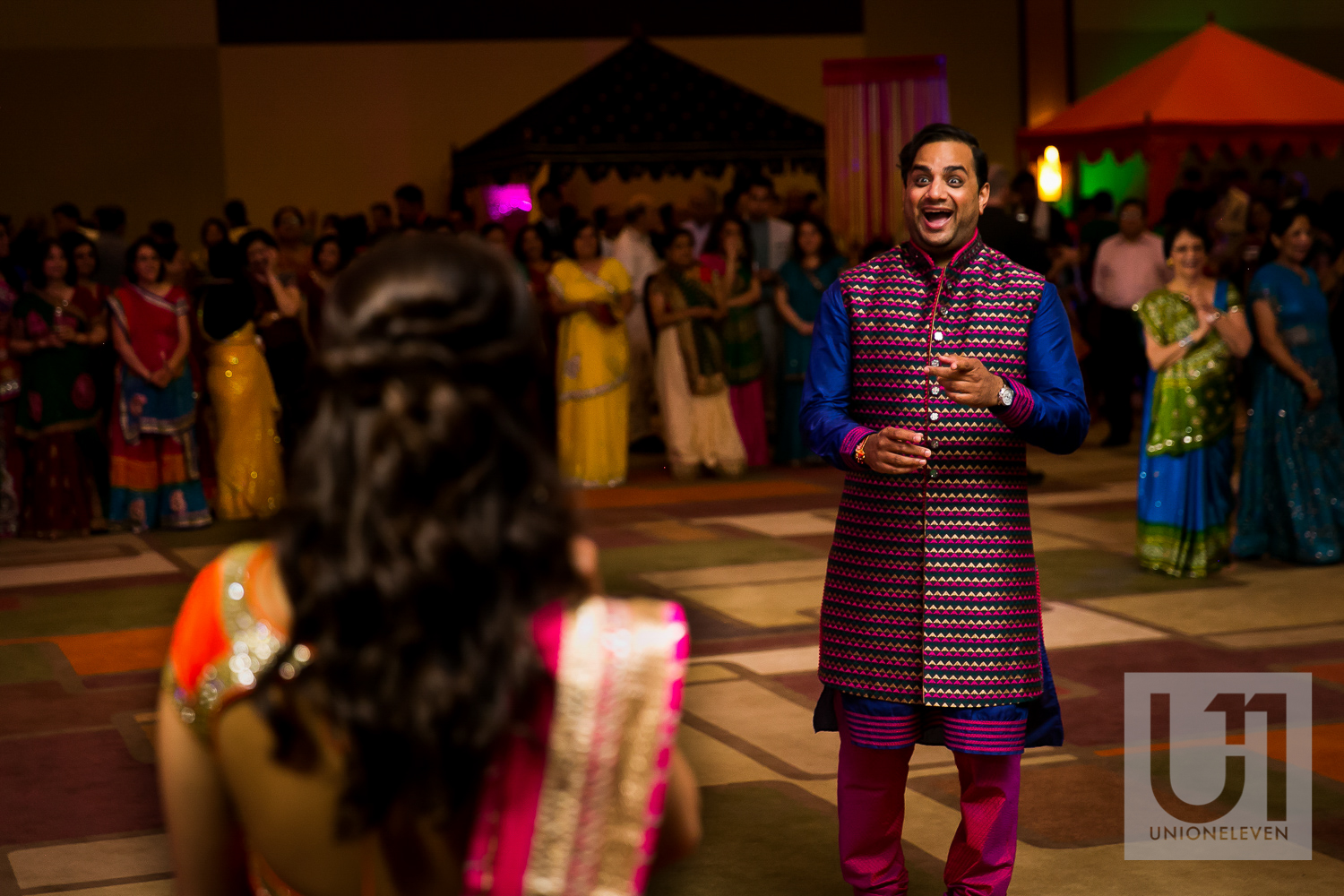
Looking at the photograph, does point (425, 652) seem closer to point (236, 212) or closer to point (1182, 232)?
point (1182, 232)

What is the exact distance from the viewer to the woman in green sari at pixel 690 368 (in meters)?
9.16

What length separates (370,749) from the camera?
1081mm

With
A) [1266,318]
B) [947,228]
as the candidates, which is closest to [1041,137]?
[1266,318]

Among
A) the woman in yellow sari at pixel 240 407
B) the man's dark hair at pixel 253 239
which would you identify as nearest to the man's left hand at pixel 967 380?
the woman in yellow sari at pixel 240 407

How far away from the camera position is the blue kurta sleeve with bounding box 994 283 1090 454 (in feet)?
8.81

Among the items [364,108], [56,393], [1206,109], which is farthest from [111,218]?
[1206,109]

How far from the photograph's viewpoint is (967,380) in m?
2.53

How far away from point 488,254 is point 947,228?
1.77 meters

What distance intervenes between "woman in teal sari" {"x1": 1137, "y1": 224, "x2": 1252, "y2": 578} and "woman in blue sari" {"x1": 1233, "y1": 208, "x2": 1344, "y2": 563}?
0.84 ft

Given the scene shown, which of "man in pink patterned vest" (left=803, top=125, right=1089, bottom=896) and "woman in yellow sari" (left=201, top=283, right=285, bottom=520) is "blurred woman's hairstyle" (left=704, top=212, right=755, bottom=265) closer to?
"woman in yellow sari" (left=201, top=283, right=285, bottom=520)

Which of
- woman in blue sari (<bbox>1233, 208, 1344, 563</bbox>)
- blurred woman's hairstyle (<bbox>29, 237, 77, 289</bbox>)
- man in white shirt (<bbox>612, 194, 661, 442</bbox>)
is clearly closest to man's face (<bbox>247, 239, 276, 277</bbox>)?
blurred woman's hairstyle (<bbox>29, 237, 77, 289</bbox>)

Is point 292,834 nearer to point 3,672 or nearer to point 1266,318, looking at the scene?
point 3,672

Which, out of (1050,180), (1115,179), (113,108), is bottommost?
(1050,180)

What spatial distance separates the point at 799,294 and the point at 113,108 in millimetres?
7314
